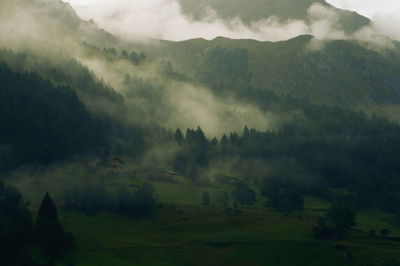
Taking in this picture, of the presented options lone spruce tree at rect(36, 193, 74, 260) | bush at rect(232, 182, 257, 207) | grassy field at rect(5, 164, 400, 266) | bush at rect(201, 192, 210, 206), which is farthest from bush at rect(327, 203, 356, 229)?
lone spruce tree at rect(36, 193, 74, 260)

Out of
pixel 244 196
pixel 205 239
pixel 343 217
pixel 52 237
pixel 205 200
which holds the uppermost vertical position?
pixel 244 196

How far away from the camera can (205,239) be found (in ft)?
406

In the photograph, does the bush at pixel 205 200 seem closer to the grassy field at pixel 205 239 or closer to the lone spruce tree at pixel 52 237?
the grassy field at pixel 205 239

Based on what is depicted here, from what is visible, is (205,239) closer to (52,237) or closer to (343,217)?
(343,217)

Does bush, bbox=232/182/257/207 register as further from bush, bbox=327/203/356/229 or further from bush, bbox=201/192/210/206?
bush, bbox=327/203/356/229

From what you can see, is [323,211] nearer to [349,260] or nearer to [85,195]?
[349,260]

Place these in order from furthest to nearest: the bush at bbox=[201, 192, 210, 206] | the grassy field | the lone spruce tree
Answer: the bush at bbox=[201, 192, 210, 206] < the grassy field < the lone spruce tree

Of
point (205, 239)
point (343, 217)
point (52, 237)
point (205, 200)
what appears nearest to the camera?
point (52, 237)

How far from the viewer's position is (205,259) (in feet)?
356

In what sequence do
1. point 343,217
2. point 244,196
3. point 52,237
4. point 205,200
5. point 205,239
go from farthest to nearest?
point 244,196 → point 205,200 → point 343,217 → point 205,239 → point 52,237

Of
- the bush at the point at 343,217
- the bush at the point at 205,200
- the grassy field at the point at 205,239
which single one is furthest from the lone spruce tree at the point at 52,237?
the bush at the point at 343,217

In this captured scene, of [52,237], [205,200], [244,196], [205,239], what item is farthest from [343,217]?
[52,237]

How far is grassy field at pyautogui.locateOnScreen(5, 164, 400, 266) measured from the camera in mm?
103812

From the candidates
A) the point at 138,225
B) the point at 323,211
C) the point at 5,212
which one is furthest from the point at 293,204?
the point at 5,212
